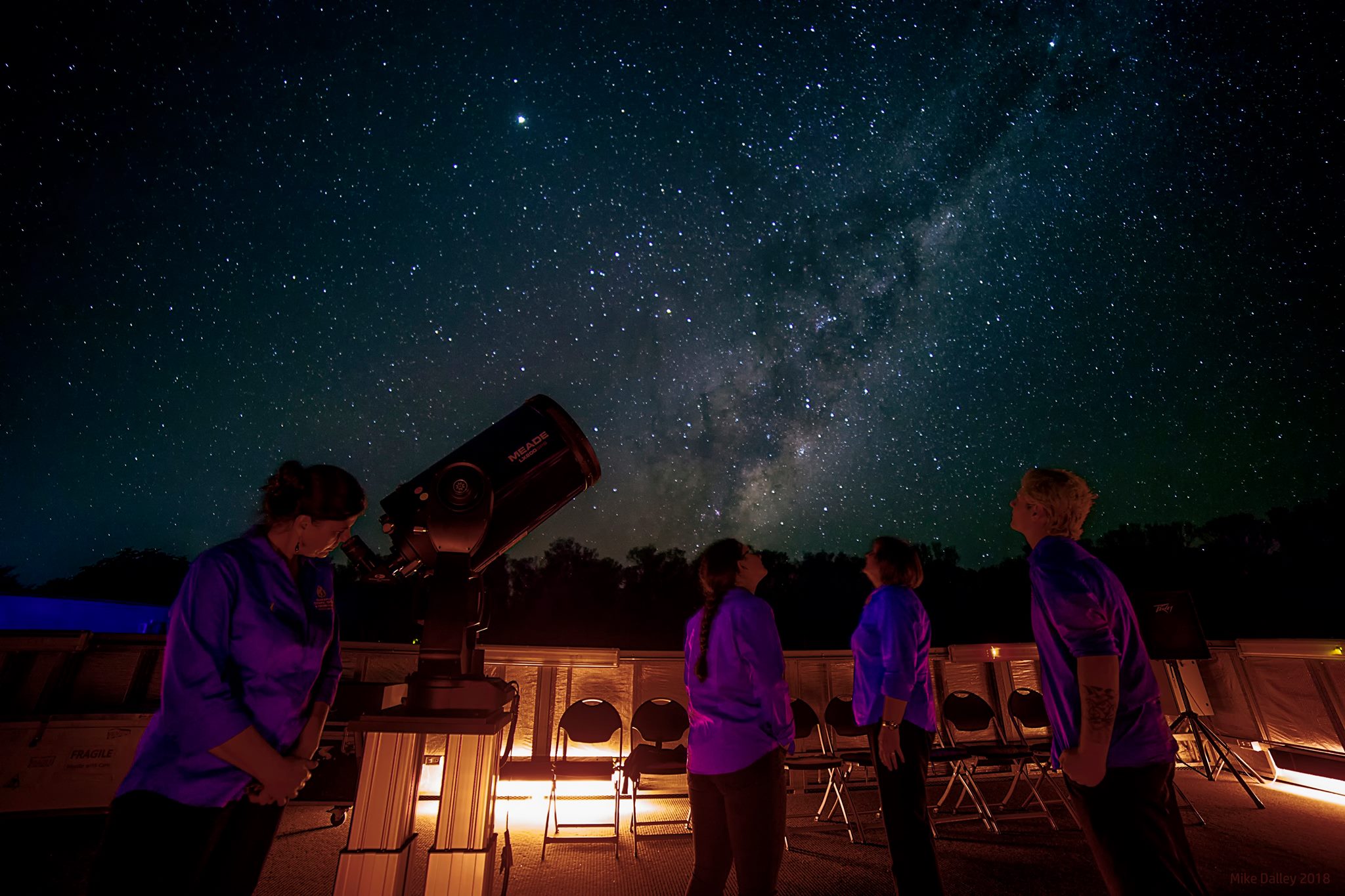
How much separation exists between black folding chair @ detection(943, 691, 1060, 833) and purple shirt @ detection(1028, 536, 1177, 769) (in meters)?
3.96

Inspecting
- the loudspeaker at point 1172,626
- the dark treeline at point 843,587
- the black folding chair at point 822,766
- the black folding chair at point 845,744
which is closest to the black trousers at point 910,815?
the black folding chair at point 822,766

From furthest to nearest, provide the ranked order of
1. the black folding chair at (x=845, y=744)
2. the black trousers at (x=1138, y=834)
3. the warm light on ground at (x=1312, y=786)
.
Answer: the warm light on ground at (x=1312, y=786), the black folding chair at (x=845, y=744), the black trousers at (x=1138, y=834)

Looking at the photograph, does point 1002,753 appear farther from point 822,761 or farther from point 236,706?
point 236,706

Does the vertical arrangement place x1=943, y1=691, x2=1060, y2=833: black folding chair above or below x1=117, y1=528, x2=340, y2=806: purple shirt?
below

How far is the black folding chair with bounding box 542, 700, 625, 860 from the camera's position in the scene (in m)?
4.77

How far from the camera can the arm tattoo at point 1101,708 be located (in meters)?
1.65

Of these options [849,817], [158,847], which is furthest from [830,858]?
[158,847]

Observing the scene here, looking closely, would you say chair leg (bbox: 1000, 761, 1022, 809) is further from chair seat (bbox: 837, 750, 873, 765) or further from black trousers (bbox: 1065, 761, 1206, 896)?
black trousers (bbox: 1065, 761, 1206, 896)

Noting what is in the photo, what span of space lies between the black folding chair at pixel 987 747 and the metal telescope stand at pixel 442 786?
5.03 metres

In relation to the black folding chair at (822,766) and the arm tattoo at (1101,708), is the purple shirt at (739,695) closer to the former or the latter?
the arm tattoo at (1101,708)

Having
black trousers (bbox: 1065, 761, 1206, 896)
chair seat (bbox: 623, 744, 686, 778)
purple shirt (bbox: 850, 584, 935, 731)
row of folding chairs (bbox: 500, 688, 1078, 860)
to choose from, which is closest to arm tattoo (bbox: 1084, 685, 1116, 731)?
black trousers (bbox: 1065, 761, 1206, 896)

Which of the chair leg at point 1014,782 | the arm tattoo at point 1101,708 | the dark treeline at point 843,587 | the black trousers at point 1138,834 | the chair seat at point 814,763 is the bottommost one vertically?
the chair leg at point 1014,782

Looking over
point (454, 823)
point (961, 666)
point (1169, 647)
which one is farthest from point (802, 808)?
point (454, 823)

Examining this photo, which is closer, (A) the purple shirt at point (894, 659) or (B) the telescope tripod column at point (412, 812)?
(B) the telescope tripod column at point (412, 812)
